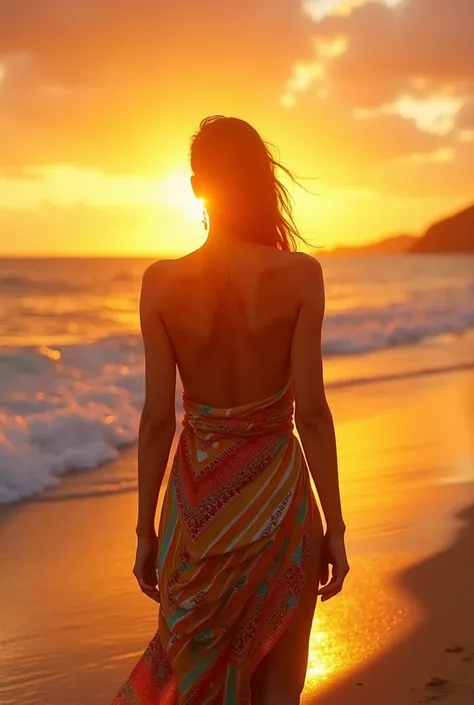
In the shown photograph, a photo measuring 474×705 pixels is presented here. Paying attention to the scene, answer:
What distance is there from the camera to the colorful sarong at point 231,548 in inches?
98.4

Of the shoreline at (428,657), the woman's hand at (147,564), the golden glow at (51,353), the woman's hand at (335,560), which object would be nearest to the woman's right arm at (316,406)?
the woman's hand at (335,560)

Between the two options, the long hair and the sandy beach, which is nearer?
the long hair

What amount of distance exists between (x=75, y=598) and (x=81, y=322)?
2406cm

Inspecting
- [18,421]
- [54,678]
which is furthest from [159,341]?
[18,421]

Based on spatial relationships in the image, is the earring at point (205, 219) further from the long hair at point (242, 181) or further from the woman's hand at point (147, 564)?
the woman's hand at point (147, 564)

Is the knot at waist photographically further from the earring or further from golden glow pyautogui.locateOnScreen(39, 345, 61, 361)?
golden glow pyautogui.locateOnScreen(39, 345, 61, 361)

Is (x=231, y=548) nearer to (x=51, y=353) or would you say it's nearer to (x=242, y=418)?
(x=242, y=418)

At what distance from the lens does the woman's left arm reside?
8.20ft

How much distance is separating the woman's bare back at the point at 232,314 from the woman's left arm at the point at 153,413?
0.02 meters

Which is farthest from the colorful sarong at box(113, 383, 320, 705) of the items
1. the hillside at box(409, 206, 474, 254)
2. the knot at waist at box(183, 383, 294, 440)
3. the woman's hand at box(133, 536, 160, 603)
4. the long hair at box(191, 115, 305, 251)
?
the hillside at box(409, 206, 474, 254)

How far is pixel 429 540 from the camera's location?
616cm

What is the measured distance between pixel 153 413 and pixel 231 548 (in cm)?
41

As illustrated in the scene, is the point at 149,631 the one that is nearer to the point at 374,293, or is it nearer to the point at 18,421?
the point at 18,421

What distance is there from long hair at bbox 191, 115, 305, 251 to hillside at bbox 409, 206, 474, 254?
169694 mm
